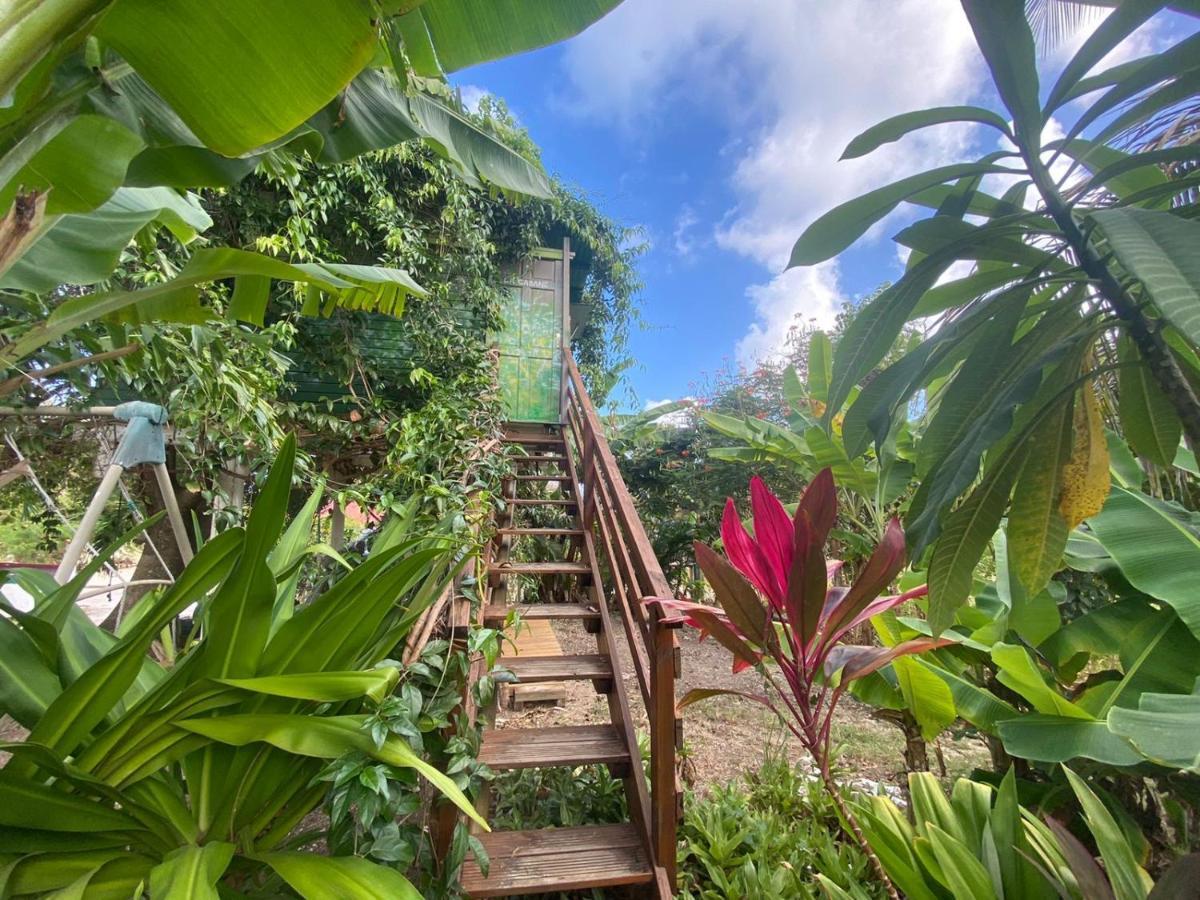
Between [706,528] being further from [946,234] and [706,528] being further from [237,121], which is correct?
[237,121]

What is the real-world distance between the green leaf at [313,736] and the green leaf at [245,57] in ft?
3.25

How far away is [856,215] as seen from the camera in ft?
3.13

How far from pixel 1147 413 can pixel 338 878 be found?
6.05ft

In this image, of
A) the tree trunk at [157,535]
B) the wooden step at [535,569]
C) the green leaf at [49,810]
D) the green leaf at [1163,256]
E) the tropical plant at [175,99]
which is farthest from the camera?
the tree trunk at [157,535]

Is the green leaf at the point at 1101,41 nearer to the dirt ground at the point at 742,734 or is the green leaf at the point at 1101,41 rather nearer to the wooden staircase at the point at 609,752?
the wooden staircase at the point at 609,752

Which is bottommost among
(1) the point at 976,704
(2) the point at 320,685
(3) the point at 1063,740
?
(3) the point at 1063,740

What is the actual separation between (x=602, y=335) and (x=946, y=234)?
6.29 meters

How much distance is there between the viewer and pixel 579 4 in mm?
1021

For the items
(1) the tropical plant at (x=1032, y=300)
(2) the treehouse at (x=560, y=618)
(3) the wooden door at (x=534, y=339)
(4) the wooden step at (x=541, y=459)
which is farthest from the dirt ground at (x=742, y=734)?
(3) the wooden door at (x=534, y=339)

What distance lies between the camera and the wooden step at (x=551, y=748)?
71.4 inches

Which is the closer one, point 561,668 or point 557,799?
point 557,799

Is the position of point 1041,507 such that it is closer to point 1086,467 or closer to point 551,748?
point 1086,467

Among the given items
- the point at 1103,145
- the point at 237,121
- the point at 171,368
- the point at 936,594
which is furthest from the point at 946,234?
the point at 171,368

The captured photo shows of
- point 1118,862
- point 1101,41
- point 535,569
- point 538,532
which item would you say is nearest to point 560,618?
point 535,569
